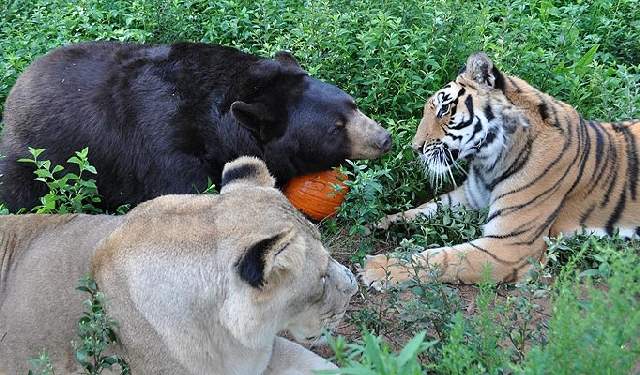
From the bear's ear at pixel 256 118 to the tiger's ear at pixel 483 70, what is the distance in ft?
5.09

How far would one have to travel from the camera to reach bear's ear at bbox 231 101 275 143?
6.37 m

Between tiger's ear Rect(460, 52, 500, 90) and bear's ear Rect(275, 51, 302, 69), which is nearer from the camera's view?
tiger's ear Rect(460, 52, 500, 90)

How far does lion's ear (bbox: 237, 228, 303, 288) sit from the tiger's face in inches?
104

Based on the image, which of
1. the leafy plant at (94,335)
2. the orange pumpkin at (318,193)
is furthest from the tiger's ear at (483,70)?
the leafy plant at (94,335)

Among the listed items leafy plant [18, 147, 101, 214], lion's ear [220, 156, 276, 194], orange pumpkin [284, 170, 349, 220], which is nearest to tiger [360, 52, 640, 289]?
orange pumpkin [284, 170, 349, 220]

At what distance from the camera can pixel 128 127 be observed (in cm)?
652

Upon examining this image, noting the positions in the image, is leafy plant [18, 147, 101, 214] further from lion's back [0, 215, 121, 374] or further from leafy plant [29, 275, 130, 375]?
leafy plant [29, 275, 130, 375]

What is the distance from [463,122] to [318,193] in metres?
1.21

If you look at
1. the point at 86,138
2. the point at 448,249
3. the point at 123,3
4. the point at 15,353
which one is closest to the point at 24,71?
the point at 86,138

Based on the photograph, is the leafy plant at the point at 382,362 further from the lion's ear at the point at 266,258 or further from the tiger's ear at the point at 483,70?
the tiger's ear at the point at 483,70

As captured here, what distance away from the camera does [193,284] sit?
4.00 m

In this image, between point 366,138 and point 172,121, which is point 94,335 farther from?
point 366,138

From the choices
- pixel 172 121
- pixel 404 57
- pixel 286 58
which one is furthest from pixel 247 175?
pixel 404 57

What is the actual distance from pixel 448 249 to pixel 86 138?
2.86 m
